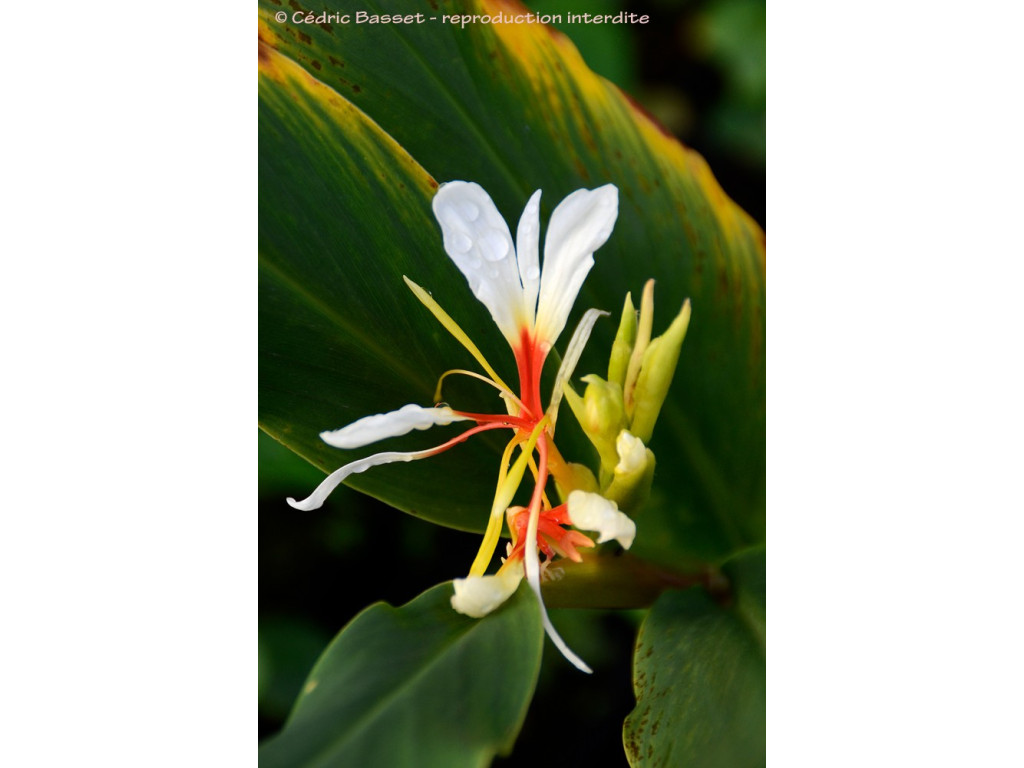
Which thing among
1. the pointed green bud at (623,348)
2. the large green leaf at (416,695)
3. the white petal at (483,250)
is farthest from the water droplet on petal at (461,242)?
the large green leaf at (416,695)

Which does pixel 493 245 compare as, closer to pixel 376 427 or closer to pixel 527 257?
pixel 527 257

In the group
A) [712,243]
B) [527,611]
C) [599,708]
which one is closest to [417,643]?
[527,611]

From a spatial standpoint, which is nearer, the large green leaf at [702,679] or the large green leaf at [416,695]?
the large green leaf at [416,695]

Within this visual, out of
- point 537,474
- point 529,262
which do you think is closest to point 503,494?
→ point 537,474

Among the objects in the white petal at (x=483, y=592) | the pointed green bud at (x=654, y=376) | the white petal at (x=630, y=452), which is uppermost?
the pointed green bud at (x=654, y=376)

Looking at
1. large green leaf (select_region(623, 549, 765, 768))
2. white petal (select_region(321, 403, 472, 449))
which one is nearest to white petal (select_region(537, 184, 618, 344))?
white petal (select_region(321, 403, 472, 449))

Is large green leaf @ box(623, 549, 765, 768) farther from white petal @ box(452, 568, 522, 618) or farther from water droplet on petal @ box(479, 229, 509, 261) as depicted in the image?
water droplet on petal @ box(479, 229, 509, 261)

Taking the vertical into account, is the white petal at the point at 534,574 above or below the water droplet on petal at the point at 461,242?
below

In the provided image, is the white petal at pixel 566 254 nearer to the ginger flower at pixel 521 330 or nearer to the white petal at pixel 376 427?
the ginger flower at pixel 521 330
